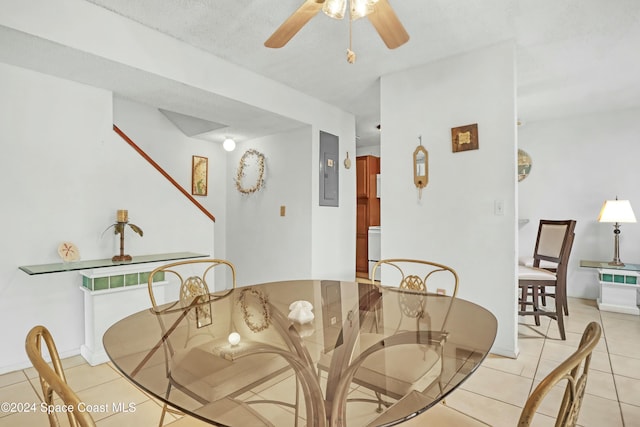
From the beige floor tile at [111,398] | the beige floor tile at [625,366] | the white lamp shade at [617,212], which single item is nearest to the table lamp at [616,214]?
the white lamp shade at [617,212]

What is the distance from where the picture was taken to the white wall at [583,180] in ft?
13.5

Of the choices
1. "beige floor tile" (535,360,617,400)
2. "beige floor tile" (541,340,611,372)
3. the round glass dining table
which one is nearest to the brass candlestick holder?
the round glass dining table

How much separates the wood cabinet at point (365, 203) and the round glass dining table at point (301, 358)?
4.15 metres

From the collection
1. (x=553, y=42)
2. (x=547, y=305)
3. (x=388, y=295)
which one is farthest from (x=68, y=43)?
(x=547, y=305)

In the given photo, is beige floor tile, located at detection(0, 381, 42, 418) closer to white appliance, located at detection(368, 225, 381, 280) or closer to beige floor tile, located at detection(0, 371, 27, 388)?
beige floor tile, located at detection(0, 371, 27, 388)

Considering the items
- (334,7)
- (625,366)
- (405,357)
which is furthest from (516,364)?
(334,7)

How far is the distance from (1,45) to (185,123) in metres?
2.29

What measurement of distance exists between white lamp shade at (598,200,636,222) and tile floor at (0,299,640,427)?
1.46 m

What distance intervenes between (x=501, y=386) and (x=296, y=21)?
7.94ft

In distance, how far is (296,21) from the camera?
1.72 m

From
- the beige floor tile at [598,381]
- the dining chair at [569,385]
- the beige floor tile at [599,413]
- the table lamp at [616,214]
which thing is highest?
the table lamp at [616,214]

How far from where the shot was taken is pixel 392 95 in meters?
3.16

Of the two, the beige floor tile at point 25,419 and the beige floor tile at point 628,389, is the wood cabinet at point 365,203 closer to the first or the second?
the beige floor tile at point 628,389

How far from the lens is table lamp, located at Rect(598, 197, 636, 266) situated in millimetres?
3762
